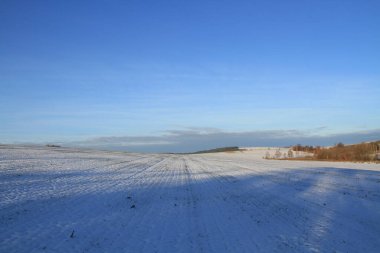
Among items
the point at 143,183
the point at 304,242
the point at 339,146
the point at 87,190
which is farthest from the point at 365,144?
the point at 304,242

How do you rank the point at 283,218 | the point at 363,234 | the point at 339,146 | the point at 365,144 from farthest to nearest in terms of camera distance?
1. the point at 339,146
2. the point at 365,144
3. the point at 283,218
4. the point at 363,234

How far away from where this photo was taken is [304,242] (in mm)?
9844

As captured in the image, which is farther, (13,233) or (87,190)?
(87,190)

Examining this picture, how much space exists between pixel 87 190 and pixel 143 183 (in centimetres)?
443

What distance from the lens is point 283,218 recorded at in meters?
13.0

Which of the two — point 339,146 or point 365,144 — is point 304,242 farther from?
point 339,146

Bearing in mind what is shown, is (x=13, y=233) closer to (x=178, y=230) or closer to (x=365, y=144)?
(x=178, y=230)

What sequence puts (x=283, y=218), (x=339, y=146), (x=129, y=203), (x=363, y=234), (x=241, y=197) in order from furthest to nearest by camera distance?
1. (x=339, y=146)
2. (x=241, y=197)
3. (x=129, y=203)
4. (x=283, y=218)
5. (x=363, y=234)

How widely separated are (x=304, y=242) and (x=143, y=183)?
13721 mm

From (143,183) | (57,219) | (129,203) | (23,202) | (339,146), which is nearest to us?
(57,219)

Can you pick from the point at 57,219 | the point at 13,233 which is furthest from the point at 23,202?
the point at 13,233

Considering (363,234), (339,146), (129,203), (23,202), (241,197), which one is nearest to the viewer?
(363,234)

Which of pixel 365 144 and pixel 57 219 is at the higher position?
pixel 365 144

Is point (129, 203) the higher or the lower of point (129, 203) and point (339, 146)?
the lower
